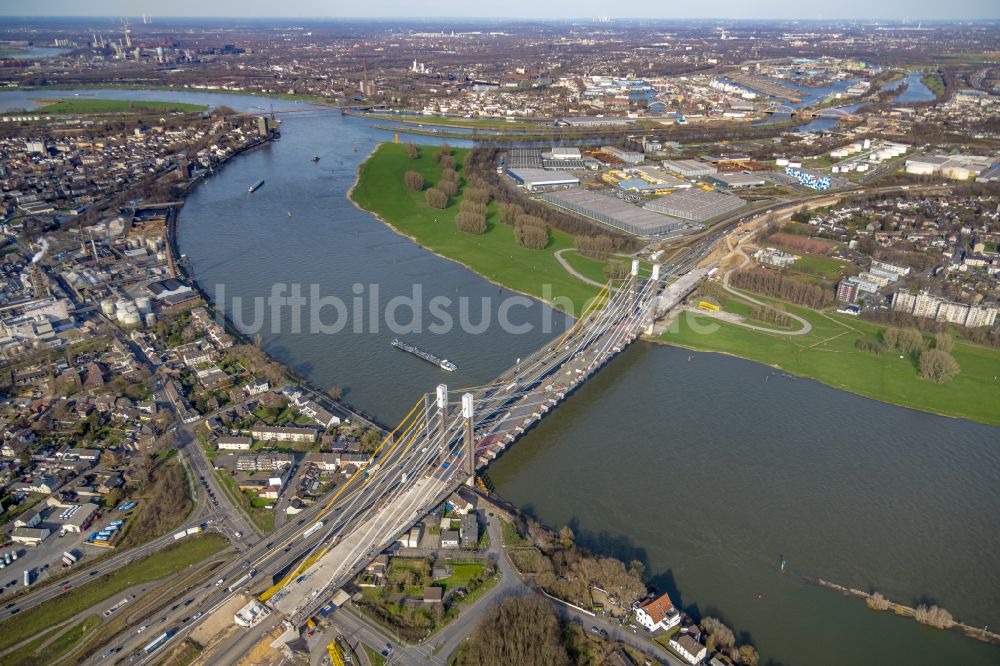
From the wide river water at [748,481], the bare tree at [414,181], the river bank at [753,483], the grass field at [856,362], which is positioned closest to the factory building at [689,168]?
the bare tree at [414,181]

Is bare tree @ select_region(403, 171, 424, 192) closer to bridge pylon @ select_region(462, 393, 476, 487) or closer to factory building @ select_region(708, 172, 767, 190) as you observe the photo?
factory building @ select_region(708, 172, 767, 190)

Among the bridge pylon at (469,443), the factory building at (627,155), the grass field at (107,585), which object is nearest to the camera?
the grass field at (107,585)

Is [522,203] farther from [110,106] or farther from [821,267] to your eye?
[110,106]

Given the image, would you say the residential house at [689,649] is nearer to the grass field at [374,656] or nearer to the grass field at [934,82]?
the grass field at [374,656]

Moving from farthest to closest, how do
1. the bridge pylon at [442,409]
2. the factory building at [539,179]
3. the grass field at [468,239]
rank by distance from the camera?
1. the factory building at [539,179]
2. the grass field at [468,239]
3. the bridge pylon at [442,409]

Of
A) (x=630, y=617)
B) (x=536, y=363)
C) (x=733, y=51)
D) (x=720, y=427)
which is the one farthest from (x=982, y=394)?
(x=733, y=51)

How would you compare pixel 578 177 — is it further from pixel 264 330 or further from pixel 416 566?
pixel 416 566

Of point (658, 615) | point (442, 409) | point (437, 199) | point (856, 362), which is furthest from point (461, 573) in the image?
point (437, 199)
